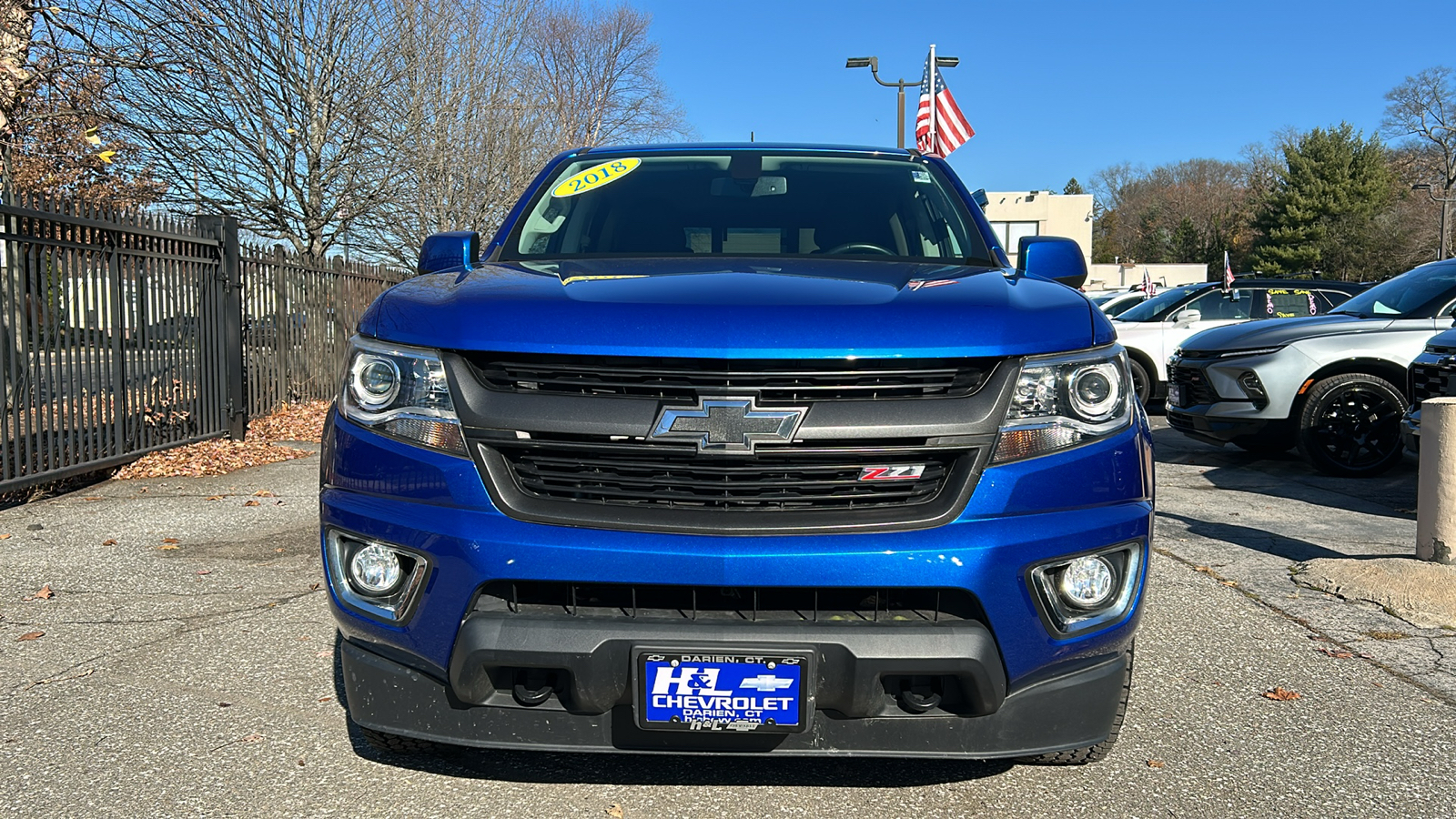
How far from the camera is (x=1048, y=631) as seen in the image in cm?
245

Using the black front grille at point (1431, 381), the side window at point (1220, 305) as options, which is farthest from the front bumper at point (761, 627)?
the side window at point (1220, 305)

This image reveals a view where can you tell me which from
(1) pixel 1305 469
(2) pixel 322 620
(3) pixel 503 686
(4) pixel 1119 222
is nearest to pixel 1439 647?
(3) pixel 503 686

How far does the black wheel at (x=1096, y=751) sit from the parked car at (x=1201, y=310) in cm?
1138

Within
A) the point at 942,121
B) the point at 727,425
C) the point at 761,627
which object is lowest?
the point at 761,627

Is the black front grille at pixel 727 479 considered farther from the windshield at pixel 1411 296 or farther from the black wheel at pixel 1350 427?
the windshield at pixel 1411 296

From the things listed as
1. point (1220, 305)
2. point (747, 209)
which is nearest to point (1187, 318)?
point (1220, 305)

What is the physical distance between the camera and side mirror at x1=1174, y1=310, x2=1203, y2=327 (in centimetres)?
1291

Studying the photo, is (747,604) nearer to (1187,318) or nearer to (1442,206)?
(1187,318)

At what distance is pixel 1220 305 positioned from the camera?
1432cm

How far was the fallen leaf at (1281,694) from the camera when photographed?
369 cm

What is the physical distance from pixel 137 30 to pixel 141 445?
5.71 m

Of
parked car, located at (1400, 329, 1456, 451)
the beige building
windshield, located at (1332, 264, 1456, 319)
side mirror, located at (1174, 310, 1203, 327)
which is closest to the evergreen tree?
the beige building

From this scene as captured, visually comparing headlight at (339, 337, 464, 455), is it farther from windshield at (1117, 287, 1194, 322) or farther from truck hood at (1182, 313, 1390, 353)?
windshield at (1117, 287, 1194, 322)

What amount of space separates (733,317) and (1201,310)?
1320 cm
